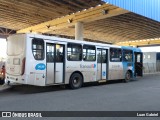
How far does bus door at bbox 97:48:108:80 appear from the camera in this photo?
556 inches

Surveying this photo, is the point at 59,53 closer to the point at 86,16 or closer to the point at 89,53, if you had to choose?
the point at 89,53

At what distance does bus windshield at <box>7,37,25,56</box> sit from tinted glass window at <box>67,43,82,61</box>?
2.71 meters

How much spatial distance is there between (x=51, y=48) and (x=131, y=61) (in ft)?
27.4

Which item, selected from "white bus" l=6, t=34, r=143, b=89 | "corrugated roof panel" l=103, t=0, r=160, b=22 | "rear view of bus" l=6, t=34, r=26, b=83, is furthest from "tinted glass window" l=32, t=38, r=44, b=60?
"corrugated roof panel" l=103, t=0, r=160, b=22

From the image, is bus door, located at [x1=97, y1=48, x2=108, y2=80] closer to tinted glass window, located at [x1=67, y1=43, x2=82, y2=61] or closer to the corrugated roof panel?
tinted glass window, located at [x1=67, y1=43, x2=82, y2=61]

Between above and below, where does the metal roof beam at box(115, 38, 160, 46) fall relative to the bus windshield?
above

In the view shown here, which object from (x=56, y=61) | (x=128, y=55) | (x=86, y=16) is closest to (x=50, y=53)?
(x=56, y=61)

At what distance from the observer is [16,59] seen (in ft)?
34.9

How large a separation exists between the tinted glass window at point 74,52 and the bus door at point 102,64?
1.79 meters

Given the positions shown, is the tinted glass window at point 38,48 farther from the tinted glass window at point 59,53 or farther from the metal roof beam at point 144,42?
the metal roof beam at point 144,42

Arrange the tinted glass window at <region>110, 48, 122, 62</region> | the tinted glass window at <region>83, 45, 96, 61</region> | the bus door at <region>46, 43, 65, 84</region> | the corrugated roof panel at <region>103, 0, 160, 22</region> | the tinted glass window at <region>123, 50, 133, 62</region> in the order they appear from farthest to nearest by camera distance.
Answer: the tinted glass window at <region>123, 50, 133, 62</region> < the tinted glass window at <region>110, 48, 122, 62</region> < the corrugated roof panel at <region>103, 0, 160, 22</region> < the tinted glass window at <region>83, 45, 96, 61</region> < the bus door at <region>46, 43, 65, 84</region>

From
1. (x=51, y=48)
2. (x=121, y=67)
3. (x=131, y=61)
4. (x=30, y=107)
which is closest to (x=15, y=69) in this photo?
(x=51, y=48)

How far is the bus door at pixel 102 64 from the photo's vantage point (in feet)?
46.3

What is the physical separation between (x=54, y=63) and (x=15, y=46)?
211 cm
